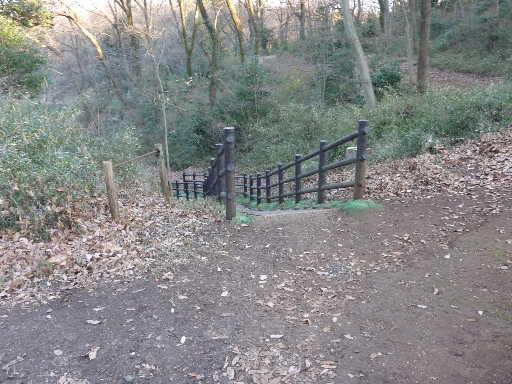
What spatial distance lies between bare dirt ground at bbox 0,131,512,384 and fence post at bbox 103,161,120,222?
271mm

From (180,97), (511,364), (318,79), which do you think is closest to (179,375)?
(511,364)

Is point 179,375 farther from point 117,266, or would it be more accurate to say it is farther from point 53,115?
point 53,115

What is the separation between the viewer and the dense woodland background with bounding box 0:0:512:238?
24.9ft

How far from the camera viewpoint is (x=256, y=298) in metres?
4.17

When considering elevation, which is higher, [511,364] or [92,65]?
[92,65]

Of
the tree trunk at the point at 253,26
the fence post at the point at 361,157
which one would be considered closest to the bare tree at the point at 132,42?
the tree trunk at the point at 253,26

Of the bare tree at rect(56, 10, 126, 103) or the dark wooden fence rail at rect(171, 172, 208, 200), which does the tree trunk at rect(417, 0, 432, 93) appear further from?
the bare tree at rect(56, 10, 126, 103)

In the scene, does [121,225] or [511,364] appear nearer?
[511,364]

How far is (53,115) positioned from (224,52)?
1937cm

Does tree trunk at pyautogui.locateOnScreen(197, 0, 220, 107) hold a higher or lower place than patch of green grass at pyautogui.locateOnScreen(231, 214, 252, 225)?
higher

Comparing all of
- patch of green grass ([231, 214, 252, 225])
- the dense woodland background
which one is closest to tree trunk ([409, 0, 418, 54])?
the dense woodland background

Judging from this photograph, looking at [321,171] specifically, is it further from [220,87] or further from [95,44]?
[95,44]

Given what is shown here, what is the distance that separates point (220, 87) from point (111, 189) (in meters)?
20.0

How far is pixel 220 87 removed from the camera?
25.0 m
